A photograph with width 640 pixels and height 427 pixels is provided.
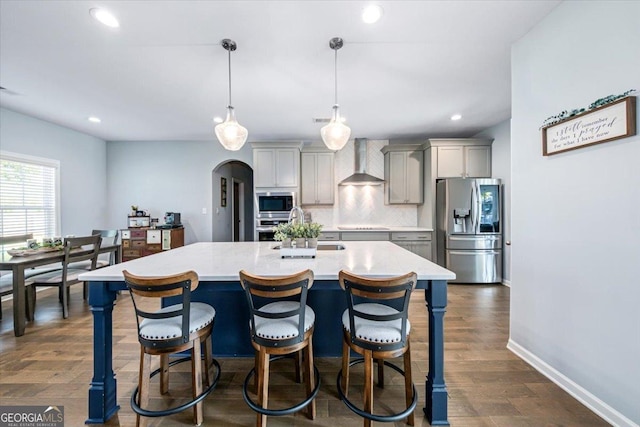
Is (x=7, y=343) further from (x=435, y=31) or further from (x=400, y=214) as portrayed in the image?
(x=400, y=214)

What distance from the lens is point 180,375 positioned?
198 cm

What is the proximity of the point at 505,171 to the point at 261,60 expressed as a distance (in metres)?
4.00

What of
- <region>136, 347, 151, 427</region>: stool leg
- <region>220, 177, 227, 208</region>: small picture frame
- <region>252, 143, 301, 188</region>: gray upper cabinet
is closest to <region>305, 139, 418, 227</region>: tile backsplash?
<region>252, 143, 301, 188</region>: gray upper cabinet

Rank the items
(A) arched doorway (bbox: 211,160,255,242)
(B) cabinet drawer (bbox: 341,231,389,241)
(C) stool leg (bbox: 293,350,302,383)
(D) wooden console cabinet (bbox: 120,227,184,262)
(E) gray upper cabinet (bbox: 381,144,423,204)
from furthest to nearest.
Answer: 1. (A) arched doorway (bbox: 211,160,255,242)
2. (E) gray upper cabinet (bbox: 381,144,423,204)
3. (D) wooden console cabinet (bbox: 120,227,184,262)
4. (B) cabinet drawer (bbox: 341,231,389,241)
5. (C) stool leg (bbox: 293,350,302,383)

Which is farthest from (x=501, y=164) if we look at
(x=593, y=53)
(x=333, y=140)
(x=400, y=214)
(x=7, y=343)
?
(x=7, y=343)

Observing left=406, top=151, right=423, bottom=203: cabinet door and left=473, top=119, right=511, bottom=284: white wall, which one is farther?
left=406, top=151, right=423, bottom=203: cabinet door

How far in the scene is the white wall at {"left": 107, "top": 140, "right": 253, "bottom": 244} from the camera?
519 cm

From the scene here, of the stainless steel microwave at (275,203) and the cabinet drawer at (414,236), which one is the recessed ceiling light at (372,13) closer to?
the stainless steel microwave at (275,203)

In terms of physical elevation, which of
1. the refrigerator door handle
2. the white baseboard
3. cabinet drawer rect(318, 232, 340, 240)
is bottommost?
the white baseboard

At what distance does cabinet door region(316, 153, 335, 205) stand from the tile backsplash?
278mm

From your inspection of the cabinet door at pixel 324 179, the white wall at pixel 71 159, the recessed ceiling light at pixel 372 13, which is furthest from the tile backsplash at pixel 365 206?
the white wall at pixel 71 159

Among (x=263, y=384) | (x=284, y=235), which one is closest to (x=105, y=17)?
(x=284, y=235)

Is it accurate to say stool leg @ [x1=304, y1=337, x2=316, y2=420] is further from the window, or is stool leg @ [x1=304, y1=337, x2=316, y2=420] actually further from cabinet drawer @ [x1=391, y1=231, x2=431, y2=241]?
the window

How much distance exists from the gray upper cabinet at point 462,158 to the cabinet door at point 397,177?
0.59 meters
